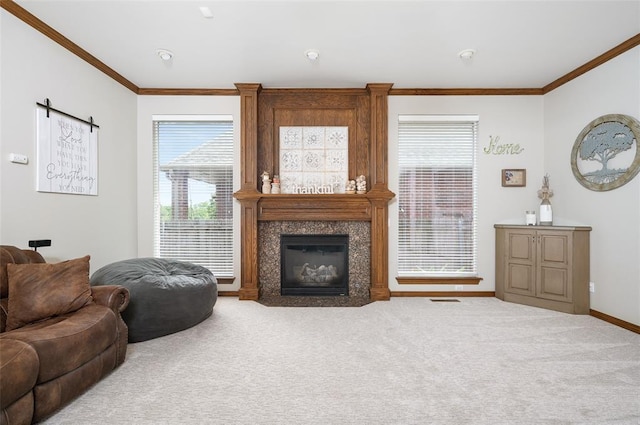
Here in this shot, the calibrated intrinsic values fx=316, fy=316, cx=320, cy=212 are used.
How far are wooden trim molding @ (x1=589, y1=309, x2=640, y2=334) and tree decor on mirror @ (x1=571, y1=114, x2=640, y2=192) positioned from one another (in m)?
1.40

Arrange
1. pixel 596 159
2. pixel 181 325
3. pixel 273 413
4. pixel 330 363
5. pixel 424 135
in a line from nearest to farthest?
pixel 273 413, pixel 330 363, pixel 181 325, pixel 596 159, pixel 424 135

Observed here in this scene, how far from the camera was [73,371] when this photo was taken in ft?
6.27

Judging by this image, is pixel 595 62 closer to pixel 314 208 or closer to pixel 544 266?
pixel 544 266

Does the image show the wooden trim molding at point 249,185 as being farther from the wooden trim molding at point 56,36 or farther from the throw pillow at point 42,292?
the throw pillow at point 42,292

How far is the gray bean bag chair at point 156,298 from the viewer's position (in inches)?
112

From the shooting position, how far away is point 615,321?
11.1 ft

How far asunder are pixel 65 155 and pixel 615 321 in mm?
6004

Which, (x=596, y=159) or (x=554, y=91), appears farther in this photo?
(x=554, y=91)

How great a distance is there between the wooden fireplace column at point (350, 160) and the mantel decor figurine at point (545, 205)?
6.46 ft

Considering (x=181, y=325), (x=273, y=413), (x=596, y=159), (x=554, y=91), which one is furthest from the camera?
(x=554, y=91)

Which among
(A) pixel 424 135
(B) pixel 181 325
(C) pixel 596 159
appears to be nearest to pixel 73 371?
(B) pixel 181 325

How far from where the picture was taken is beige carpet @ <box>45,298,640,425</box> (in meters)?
1.85

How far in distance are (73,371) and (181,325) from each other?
1227 mm

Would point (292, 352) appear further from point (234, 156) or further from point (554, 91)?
point (554, 91)
